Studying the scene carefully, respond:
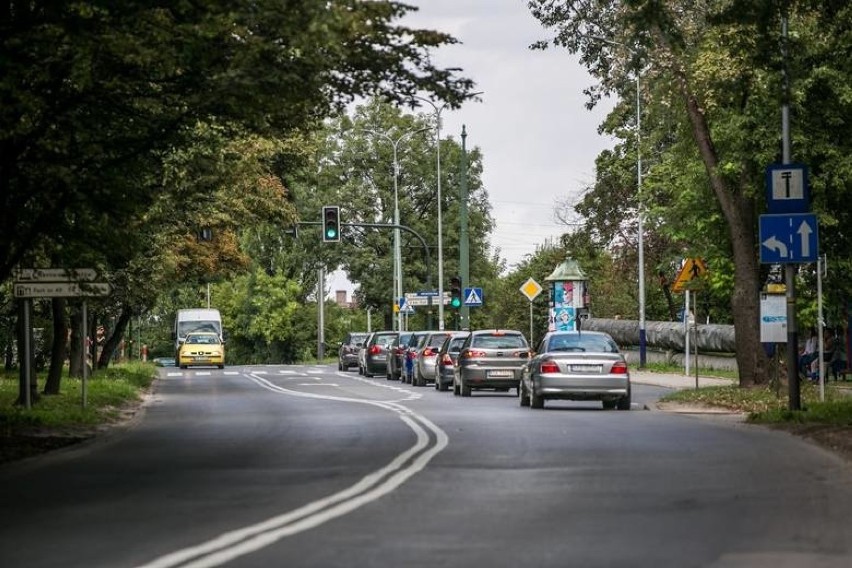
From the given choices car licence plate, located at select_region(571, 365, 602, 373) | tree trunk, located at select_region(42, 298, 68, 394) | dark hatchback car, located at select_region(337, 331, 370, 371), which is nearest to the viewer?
car licence plate, located at select_region(571, 365, 602, 373)

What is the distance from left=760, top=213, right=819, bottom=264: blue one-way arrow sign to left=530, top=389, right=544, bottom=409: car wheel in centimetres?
718

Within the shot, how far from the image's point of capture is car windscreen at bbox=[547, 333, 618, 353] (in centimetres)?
3152

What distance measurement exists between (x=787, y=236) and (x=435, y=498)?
13012 millimetres

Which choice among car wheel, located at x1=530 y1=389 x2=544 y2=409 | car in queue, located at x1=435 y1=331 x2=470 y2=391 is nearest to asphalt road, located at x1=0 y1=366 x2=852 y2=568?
car wheel, located at x1=530 y1=389 x2=544 y2=409

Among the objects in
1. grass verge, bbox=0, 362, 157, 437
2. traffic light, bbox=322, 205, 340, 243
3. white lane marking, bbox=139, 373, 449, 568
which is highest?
traffic light, bbox=322, 205, 340, 243

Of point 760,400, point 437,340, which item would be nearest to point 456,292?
point 437,340

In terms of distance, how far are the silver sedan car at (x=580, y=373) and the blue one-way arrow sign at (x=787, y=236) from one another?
239 inches

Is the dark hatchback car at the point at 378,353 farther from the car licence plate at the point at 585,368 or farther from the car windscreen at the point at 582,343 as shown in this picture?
the car licence plate at the point at 585,368

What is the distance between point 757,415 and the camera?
25.8 meters

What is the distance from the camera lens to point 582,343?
3172cm

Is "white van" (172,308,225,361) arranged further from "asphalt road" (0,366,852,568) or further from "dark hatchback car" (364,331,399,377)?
"asphalt road" (0,366,852,568)

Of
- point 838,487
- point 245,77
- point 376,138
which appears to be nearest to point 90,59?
point 245,77

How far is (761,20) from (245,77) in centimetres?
760

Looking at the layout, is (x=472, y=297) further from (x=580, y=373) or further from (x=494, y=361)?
(x=580, y=373)
